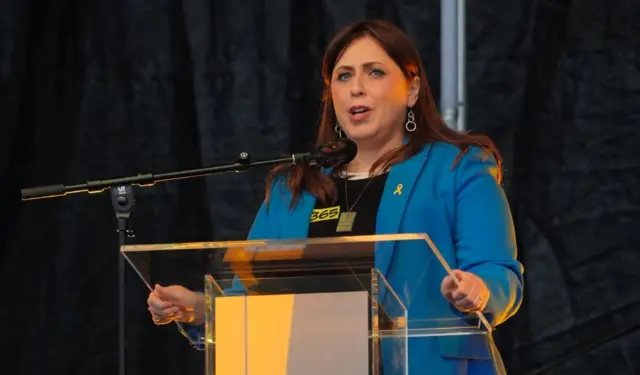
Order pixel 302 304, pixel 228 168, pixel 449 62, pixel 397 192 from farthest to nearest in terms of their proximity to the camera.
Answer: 1. pixel 449 62
2. pixel 397 192
3. pixel 228 168
4. pixel 302 304

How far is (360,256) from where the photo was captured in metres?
1.81

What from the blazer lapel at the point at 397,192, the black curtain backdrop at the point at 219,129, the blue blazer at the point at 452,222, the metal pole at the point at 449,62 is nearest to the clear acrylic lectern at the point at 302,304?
the blue blazer at the point at 452,222

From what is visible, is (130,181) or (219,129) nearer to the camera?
(130,181)

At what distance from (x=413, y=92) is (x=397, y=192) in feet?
1.00

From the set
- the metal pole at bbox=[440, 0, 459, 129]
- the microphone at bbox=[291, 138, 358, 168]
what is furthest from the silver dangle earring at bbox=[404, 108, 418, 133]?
the metal pole at bbox=[440, 0, 459, 129]

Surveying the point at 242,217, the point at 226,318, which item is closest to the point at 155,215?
the point at 242,217

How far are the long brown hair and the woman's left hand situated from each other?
64cm

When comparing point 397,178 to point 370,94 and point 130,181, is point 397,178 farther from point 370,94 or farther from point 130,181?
point 130,181

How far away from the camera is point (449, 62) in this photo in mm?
3213

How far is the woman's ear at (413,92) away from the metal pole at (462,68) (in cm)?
59

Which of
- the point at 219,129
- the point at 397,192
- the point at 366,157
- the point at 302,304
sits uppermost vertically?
the point at 219,129

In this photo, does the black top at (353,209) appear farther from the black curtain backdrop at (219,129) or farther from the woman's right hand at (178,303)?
the black curtain backdrop at (219,129)

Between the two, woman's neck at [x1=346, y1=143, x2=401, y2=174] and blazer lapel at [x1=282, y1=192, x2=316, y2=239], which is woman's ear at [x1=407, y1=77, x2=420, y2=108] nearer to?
woman's neck at [x1=346, y1=143, x2=401, y2=174]

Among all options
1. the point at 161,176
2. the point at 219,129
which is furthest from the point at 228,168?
the point at 219,129
